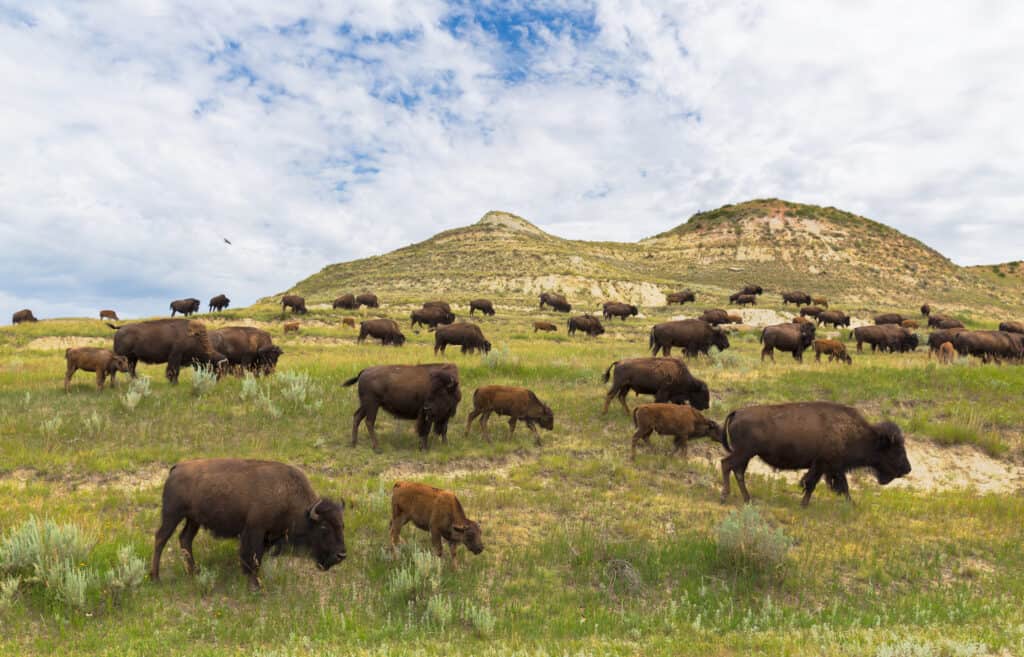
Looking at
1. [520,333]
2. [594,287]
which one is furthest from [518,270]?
Result: [520,333]

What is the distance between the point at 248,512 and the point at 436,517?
2.30 metres

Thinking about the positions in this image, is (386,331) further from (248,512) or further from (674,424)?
(248,512)

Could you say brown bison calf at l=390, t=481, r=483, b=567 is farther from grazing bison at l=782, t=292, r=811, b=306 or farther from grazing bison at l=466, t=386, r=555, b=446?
grazing bison at l=782, t=292, r=811, b=306

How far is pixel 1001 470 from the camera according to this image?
41.3 ft

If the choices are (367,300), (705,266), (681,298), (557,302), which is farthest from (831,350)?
(705,266)

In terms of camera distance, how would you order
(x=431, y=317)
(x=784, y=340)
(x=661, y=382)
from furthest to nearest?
1. (x=431, y=317)
2. (x=784, y=340)
3. (x=661, y=382)

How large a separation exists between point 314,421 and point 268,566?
660 centimetres

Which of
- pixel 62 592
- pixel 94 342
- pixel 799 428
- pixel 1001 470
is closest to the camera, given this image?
pixel 62 592

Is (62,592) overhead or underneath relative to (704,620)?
overhead

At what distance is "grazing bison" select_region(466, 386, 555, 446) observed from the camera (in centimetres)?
1273

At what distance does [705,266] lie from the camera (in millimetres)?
85625

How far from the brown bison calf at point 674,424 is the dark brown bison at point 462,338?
40.7 ft

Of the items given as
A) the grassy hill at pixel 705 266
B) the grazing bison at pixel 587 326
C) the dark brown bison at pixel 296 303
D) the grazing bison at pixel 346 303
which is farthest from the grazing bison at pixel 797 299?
the dark brown bison at pixel 296 303

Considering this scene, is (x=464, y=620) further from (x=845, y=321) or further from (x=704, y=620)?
(x=845, y=321)
